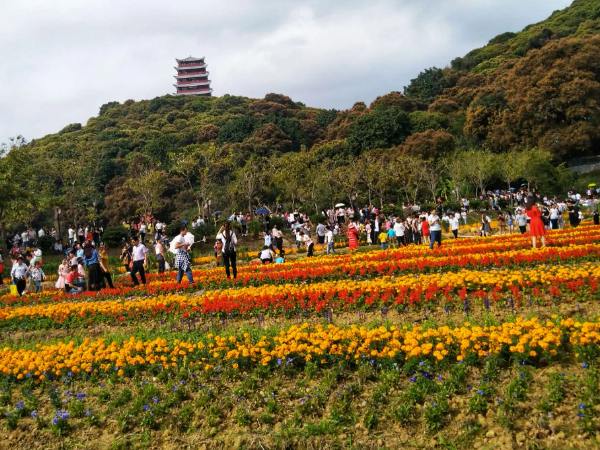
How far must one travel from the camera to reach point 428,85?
72750 millimetres

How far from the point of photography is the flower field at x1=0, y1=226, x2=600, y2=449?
4.96m

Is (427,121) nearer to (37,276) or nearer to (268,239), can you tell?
(268,239)

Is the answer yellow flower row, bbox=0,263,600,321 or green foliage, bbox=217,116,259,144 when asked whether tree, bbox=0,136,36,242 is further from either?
green foliage, bbox=217,116,259,144

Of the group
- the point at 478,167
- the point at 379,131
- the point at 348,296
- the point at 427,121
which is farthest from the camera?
the point at 427,121

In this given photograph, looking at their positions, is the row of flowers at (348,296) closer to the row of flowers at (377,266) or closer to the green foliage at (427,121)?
the row of flowers at (377,266)

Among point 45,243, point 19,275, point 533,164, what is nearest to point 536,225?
point 19,275

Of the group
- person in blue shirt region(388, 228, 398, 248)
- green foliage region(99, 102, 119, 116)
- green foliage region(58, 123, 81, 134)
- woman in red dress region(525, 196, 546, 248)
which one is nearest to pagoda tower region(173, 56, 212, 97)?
green foliage region(99, 102, 119, 116)

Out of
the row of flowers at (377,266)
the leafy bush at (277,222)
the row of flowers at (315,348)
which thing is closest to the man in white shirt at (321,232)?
the leafy bush at (277,222)

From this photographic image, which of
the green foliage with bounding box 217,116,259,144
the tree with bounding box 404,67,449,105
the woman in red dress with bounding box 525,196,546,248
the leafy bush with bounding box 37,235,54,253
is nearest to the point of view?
the woman in red dress with bounding box 525,196,546,248

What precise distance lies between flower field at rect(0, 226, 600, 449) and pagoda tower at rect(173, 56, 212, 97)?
118971 mm

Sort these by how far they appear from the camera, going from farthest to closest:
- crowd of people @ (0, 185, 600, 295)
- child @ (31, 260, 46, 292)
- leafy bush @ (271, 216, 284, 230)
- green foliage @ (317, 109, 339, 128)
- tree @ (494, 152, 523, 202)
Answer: green foliage @ (317, 109, 339, 128), tree @ (494, 152, 523, 202), leafy bush @ (271, 216, 284, 230), child @ (31, 260, 46, 292), crowd of people @ (0, 185, 600, 295)

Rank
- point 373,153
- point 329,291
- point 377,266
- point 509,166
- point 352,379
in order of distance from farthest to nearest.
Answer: point 373,153
point 509,166
point 377,266
point 329,291
point 352,379

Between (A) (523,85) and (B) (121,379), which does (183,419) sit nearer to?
(B) (121,379)

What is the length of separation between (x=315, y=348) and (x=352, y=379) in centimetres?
63
